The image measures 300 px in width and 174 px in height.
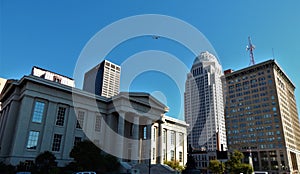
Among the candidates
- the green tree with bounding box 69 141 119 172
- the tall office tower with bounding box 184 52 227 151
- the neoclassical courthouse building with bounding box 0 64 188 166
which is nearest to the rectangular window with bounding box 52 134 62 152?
the neoclassical courthouse building with bounding box 0 64 188 166

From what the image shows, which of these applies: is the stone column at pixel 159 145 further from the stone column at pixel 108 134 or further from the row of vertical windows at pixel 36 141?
the row of vertical windows at pixel 36 141

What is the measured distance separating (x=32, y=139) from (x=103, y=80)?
9708cm

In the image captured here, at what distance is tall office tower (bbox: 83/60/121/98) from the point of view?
5012 inches

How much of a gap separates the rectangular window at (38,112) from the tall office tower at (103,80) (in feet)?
A: 293

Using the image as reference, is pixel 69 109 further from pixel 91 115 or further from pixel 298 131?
pixel 298 131

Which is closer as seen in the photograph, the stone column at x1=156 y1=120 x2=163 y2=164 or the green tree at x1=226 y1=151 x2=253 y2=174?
the stone column at x1=156 y1=120 x2=163 y2=164

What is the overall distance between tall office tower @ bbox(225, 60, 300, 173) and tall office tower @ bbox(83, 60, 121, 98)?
6388 centimetres

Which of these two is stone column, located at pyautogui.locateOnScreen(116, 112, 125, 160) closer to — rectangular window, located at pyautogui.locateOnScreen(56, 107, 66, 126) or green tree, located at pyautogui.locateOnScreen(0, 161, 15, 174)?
rectangular window, located at pyautogui.locateOnScreen(56, 107, 66, 126)

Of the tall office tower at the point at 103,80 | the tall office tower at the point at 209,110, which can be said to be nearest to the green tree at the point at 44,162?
the tall office tower at the point at 103,80

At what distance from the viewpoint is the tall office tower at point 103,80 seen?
127 m

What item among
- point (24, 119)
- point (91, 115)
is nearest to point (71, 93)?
point (91, 115)

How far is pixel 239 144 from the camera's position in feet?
314

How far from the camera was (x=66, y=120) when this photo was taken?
37250mm

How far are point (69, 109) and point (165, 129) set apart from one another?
24.3m
